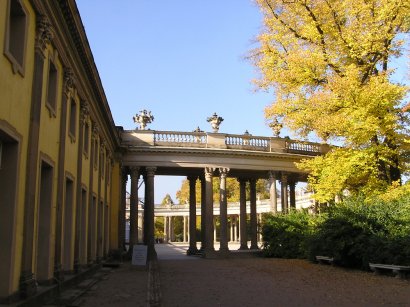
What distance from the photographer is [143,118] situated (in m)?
35.6

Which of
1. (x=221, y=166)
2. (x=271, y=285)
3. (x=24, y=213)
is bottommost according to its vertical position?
(x=271, y=285)

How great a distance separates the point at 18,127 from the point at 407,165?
754 inches

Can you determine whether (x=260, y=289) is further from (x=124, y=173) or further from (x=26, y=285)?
(x=124, y=173)

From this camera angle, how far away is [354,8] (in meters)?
22.8

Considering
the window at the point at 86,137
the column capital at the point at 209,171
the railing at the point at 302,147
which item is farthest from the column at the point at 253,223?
the window at the point at 86,137

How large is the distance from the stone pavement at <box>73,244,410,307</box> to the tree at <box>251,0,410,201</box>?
533 centimetres

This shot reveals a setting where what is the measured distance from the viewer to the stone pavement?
12.2m

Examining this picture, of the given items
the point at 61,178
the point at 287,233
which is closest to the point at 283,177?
the point at 287,233

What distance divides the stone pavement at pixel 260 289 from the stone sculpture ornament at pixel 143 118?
16890 mm

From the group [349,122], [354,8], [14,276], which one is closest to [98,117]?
[349,122]

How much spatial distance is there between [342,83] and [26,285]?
16.4 m

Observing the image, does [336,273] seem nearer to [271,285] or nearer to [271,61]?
[271,285]

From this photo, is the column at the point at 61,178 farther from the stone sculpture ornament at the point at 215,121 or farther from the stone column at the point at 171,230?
the stone column at the point at 171,230

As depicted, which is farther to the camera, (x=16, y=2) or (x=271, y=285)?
(x=271, y=285)
